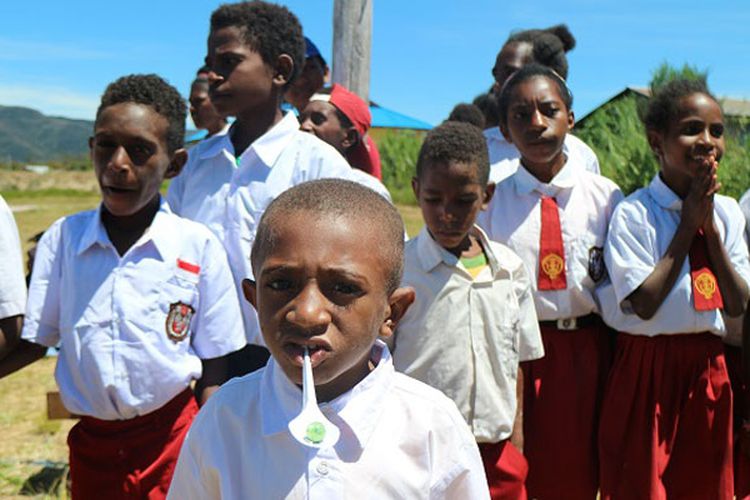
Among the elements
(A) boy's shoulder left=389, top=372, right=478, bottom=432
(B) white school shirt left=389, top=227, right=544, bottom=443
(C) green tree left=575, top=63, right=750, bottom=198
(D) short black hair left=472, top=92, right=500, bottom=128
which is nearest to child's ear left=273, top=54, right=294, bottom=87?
(B) white school shirt left=389, top=227, right=544, bottom=443

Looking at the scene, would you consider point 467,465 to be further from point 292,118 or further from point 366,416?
point 292,118

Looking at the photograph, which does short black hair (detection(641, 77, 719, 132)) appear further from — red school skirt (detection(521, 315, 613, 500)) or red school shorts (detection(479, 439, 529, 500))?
red school shorts (detection(479, 439, 529, 500))

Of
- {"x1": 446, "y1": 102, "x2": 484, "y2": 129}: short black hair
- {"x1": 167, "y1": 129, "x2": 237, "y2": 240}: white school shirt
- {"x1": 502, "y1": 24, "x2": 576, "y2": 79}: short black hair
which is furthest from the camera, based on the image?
{"x1": 446, "y1": 102, "x2": 484, "y2": 129}: short black hair

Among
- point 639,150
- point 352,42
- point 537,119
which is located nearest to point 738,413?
point 537,119

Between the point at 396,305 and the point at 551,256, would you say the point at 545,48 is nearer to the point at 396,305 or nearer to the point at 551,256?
the point at 551,256

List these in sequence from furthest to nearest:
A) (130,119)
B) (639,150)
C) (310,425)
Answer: (639,150) → (130,119) → (310,425)

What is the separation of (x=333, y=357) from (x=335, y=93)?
2.98 m

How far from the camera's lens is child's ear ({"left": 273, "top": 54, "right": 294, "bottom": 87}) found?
9.66 feet

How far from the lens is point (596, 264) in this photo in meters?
2.92

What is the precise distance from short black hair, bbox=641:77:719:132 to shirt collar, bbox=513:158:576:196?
1.15 ft

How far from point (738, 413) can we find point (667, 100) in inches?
47.1

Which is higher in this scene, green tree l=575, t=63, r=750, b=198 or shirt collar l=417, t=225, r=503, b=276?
green tree l=575, t=63, r=750, b=198

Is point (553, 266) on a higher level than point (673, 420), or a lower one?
higher

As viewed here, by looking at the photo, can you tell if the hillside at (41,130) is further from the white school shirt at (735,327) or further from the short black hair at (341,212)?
the short black hair at (341,212)
